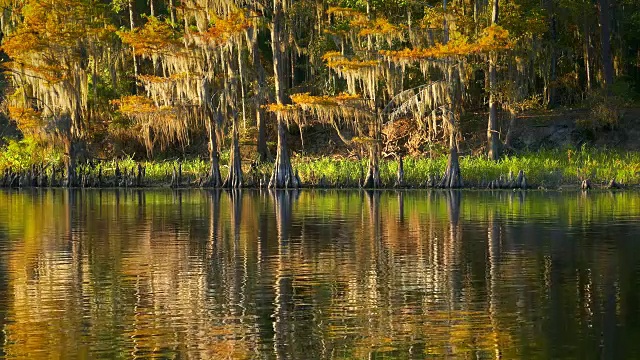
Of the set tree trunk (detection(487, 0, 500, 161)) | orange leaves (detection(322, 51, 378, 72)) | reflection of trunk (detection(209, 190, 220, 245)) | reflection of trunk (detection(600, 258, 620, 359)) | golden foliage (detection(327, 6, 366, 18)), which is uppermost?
golden foliage (detection(327, 6, 366, 18))

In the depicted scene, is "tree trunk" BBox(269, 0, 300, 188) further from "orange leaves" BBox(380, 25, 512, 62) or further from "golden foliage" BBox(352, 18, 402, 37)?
"orange leaves" BBox(380, 25, 512, 62)

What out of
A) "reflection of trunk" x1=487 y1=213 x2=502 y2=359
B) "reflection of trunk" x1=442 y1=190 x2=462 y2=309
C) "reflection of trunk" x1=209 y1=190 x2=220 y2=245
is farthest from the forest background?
"reflection of trunk" x1=487 y1=213 x2=502 y2=359

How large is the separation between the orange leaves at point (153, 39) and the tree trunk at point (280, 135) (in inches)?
160

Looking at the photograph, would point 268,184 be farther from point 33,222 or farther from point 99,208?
point 33,222

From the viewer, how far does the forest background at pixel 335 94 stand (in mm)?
46000

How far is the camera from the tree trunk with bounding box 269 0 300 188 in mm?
47250

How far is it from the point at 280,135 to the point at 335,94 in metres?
3.85

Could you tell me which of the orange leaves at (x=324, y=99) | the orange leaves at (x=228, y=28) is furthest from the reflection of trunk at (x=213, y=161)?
the orange leaves at (x=324, y=99)

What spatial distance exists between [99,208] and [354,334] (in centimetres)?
2512

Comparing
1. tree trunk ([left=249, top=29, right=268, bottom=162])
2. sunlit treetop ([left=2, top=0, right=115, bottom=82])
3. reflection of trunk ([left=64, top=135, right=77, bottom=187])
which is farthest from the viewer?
reflection of trunk ([left=64, top=135, right=77, bottom=187])

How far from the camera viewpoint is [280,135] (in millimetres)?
47125

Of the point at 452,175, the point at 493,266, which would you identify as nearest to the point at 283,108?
the point at 452,175

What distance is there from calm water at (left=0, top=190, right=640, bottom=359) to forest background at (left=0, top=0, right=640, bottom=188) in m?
11.0

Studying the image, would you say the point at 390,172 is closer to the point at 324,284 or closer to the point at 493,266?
the point at 493,266
